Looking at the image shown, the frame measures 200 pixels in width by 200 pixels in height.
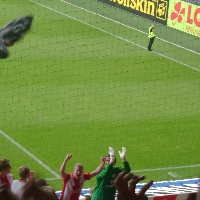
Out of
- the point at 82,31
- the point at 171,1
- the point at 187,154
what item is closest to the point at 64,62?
the point at 82,31

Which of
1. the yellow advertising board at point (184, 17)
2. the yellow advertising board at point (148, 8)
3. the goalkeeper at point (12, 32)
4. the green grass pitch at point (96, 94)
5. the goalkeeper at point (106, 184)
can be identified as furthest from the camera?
the yellow advertising board at point (148, 8)

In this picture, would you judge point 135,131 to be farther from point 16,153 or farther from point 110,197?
point 110,197

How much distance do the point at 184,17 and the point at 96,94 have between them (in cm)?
714

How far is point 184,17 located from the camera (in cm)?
2372

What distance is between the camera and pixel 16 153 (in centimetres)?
1395

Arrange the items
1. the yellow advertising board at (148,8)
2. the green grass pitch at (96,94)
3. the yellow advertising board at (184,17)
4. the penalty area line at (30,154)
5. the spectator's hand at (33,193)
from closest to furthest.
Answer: the spectator's hand at (33,193) → the penalty area line at (30,154) → the green grass pitch at (96,94) → the yellow advertising board at (184,17) → the yellow advertising board at (148,8)

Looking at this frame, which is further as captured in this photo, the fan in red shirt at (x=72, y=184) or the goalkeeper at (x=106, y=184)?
the goalkeeper at (x=106, y=184)

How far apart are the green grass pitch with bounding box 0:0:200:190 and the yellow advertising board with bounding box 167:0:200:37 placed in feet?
1.02

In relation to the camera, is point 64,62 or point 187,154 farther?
point 64,62

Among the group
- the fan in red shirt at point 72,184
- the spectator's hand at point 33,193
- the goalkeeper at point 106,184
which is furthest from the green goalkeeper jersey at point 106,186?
the spectator's hand at point 33,193

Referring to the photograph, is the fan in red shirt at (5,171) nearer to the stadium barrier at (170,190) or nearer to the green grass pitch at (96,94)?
the stadium barrier at (170,190)

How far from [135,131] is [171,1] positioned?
9.90m

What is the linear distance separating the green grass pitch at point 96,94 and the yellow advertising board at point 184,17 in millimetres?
312

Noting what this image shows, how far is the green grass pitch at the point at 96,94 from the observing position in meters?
14.1
